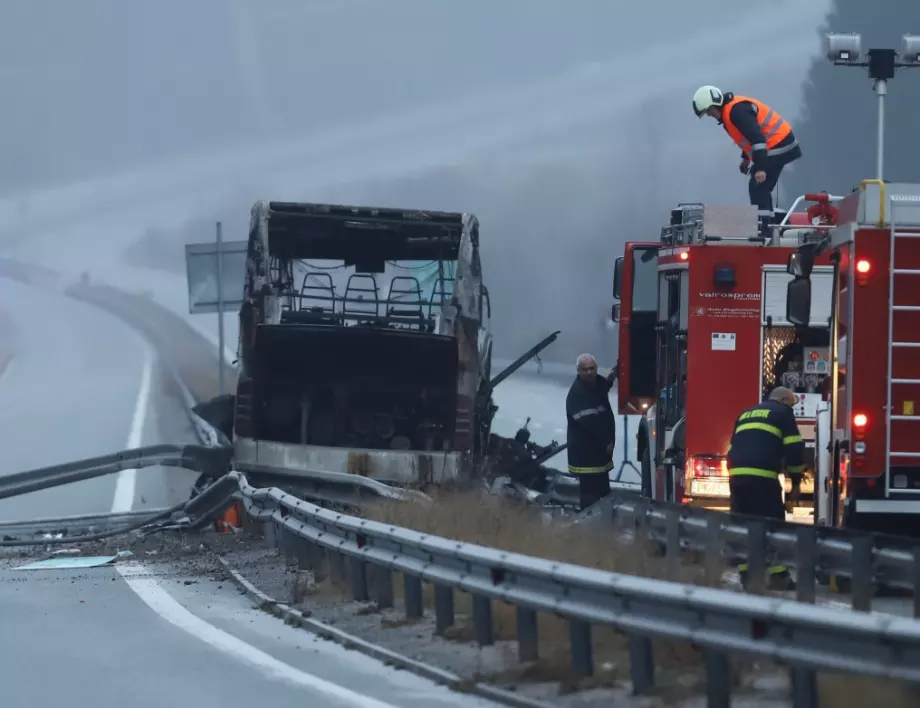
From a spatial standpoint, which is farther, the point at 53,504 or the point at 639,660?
the point at 53,504

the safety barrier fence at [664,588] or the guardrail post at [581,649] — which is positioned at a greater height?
the safety barrier fence at [664,588]

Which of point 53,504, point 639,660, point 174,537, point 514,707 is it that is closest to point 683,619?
point 639,660

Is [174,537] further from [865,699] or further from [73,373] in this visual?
[73,373]

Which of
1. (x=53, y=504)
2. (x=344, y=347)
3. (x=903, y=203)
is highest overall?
(x=903, y=203)

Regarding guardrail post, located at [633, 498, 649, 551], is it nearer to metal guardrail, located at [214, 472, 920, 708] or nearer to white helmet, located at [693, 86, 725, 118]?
metal guardrail, located at [214, 472, 920, 708]

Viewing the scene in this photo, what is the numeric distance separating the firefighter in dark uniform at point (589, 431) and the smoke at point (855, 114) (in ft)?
102

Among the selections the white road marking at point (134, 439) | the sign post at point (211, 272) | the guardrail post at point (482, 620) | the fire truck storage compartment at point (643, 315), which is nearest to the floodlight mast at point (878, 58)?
the fire truck storage compartment at point (643, 315)

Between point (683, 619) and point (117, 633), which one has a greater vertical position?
point (683, 619)

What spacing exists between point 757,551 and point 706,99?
8441mm

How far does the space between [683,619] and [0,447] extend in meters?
26.2

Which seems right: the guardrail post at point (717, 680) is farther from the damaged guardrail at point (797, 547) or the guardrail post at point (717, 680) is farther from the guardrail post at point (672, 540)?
the guardrail post at point (672, 540)

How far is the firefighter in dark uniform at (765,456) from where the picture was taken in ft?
35.1

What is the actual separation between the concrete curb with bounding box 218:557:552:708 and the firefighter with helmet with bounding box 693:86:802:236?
24.6ft

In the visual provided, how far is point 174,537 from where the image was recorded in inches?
644
